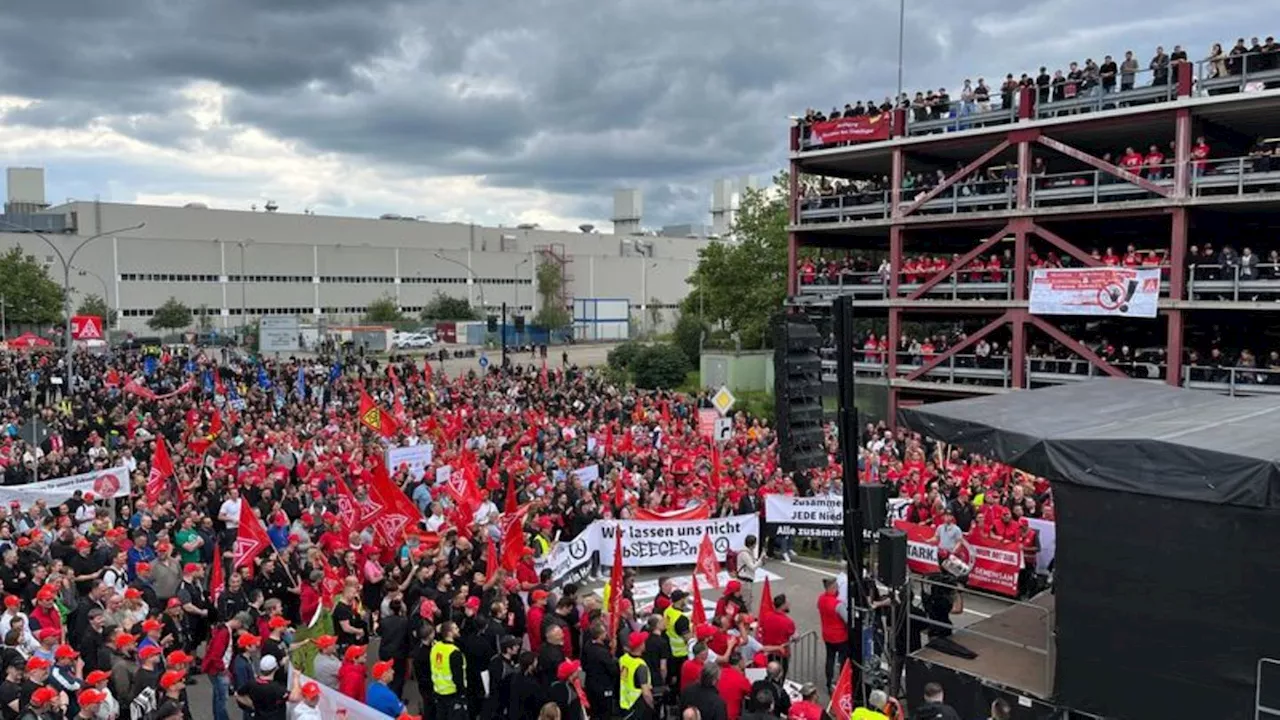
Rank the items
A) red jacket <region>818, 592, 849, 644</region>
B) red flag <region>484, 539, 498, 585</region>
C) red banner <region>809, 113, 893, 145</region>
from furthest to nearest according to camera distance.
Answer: red banner <region>809, 113, 893, 145</region> < red flag <region>484, 539, 498, 585</region> < red jacket <region>818, 592, 849, 644</region>

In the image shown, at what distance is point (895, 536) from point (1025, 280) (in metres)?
23.1

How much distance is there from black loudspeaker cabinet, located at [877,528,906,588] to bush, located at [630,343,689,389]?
4230 centimetres

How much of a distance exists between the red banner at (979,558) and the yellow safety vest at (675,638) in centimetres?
599

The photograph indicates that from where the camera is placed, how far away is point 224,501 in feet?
55.6

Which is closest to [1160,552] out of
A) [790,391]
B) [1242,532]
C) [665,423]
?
[1242,532]

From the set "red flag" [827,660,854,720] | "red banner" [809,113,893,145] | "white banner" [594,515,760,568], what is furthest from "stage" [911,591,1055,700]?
"red banner" [809,113,893,145]

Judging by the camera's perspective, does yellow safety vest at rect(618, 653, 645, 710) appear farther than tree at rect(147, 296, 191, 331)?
No

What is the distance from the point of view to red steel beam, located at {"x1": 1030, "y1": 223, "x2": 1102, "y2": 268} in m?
29.1

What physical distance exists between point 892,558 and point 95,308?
278 ft

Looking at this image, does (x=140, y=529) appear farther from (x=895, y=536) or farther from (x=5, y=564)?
(x=895, y=536)

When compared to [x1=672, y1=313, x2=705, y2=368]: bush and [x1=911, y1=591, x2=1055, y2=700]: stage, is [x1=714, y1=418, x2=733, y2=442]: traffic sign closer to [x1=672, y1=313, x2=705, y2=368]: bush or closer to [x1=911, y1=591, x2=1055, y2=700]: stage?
[x1=911, y1=591, x2=1055, y2=700]: stage

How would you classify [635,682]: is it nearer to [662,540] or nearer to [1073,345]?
[662,540]

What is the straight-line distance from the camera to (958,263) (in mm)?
32156

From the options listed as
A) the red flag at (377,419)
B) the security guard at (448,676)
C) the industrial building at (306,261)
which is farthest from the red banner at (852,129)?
the industrial building at (306,261)
